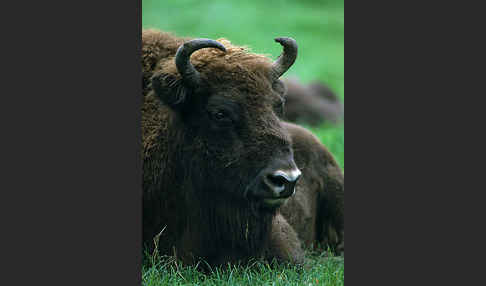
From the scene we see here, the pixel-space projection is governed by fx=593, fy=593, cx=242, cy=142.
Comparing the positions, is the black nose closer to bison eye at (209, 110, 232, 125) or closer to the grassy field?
bison eye at (209, 110, 232, 125)

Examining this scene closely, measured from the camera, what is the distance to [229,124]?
486 cm

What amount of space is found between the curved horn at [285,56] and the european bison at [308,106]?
8549mm

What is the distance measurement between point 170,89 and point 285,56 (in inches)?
44.3

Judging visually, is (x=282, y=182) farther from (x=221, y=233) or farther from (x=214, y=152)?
(x=221, y=233)

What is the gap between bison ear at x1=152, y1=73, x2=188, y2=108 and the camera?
16.4ft

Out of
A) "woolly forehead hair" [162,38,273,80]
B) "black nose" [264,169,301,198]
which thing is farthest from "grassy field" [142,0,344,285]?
"black nose" [264,169,301,198]

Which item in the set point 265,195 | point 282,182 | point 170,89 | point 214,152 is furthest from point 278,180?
point 170,89

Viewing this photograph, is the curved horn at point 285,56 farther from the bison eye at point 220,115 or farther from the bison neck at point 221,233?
the bison neck at point 221,233

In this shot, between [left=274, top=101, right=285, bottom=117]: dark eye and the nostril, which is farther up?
[left=274, top=101, right=285, bottom=117]: dark eye

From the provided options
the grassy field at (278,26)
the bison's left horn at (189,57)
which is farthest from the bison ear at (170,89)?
the grassy field at (278,26)

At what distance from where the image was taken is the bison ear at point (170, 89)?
5.00m

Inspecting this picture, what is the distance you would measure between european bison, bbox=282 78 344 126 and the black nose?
9386mm

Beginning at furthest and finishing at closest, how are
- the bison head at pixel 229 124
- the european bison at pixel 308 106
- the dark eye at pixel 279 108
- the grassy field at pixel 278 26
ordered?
the european bison at pixel 308 106, the grassy field at pixel 278 26, the dark eye at pixel 279 108, the bison head at pixel 229 124

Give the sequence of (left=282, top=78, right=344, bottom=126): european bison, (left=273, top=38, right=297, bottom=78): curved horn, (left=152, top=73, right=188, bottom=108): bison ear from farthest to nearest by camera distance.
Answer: (left=282, top=78, right=344, bottom=126): european bison
(left=273, top=38, right=297, bottom=78): curved horn
(left=152, top=73, right=188, bottom=108): bison ear
